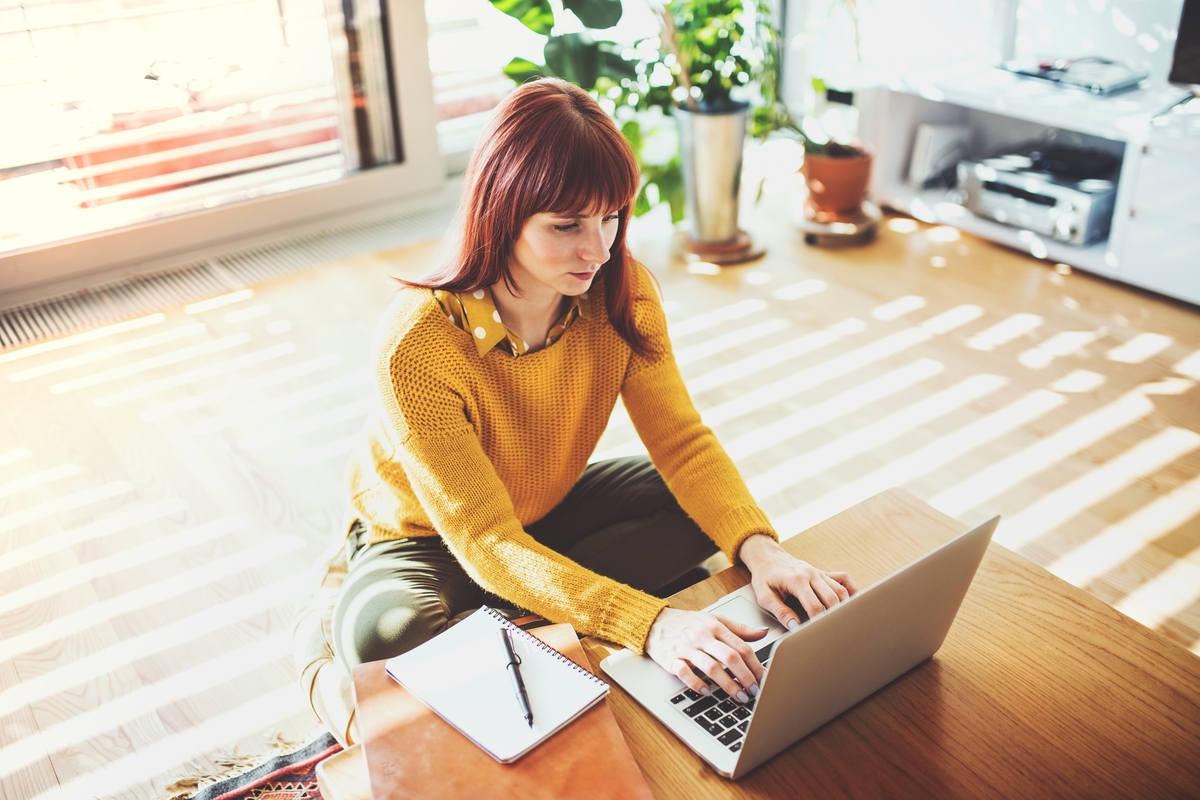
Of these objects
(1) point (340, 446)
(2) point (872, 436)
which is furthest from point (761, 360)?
(1) point (340, 446)

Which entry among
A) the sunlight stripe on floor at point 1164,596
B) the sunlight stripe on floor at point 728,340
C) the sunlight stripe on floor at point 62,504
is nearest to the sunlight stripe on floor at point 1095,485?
the sunlight stripe on floor at point 1164,596

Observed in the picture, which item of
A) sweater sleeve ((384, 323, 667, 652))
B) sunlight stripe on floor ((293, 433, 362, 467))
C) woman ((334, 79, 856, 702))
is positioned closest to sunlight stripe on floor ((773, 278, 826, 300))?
sunlight stripe on floor ((293, 433, 362, 467))

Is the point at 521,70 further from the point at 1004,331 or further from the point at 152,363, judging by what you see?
the point at 1004,331

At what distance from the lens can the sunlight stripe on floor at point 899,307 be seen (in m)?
2.66

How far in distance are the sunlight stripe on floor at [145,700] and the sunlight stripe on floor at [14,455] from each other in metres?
0.81

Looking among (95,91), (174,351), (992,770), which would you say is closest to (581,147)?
(992,770)

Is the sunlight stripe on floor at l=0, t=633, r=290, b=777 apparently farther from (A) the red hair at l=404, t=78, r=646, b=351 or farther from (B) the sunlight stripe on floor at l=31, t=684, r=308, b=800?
(A) the red hair at l=404, t=78, r=646, b=351

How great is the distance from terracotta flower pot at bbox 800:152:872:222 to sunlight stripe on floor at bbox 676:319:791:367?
57 centimetres

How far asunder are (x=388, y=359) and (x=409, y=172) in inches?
86.1

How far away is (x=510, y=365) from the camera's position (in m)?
1.30

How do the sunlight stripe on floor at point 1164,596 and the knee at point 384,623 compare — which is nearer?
the knee at point 384,623

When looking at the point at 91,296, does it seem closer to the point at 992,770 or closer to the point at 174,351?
the point at 174,351

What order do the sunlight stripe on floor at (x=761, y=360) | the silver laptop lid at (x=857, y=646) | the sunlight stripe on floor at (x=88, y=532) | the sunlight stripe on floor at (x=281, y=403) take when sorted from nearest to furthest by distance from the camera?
1. the silver laptop lid at (x=857, y=646)
2. the sunlight stripe on floor at (x=88, y=532)
3. the sunlight stripe on floor at (x=281, y=403)
4. the sunlight stripe on floor at (x=761, y=360)

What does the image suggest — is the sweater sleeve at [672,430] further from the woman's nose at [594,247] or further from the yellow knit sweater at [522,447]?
the woman's nose at [594,247]
